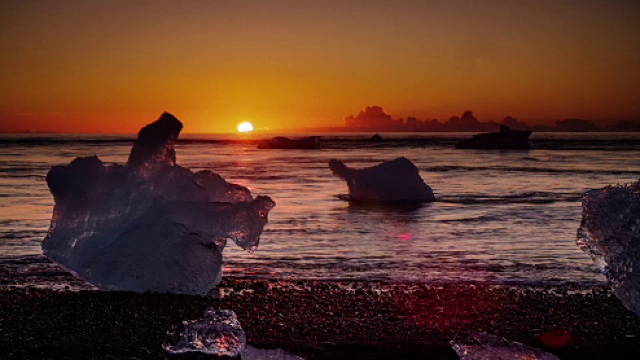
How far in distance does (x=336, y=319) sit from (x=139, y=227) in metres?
3.19

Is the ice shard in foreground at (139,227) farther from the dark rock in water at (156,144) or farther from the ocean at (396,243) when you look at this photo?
the ocean at (396,243)

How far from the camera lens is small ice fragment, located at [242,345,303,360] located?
20.9 feet

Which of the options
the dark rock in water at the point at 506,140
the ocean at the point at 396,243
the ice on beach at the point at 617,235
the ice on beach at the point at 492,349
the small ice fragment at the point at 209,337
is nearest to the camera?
the ice on beach at the point at 492,349

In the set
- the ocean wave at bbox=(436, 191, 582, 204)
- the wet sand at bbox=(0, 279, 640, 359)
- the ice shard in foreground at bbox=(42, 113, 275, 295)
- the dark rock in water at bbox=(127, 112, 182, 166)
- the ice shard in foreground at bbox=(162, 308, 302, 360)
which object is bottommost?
the ocean wave at bbox=(436, 191, 582, 204)

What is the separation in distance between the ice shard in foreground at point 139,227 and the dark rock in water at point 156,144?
0.01m

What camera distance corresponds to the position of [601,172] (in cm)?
4272

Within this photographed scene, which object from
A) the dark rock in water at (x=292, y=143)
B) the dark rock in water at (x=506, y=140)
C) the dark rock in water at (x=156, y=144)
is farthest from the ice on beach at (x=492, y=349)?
the dark rock in water at (x=292, y=143)

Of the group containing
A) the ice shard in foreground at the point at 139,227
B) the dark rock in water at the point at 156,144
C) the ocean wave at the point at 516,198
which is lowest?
the ocean wave at the point at 516,198

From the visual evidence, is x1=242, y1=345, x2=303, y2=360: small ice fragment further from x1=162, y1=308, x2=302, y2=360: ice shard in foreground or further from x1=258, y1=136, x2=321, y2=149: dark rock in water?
x1=258, y1=136, x2=321, y2=149: dark rock in water

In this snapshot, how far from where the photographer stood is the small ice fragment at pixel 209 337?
6.43m

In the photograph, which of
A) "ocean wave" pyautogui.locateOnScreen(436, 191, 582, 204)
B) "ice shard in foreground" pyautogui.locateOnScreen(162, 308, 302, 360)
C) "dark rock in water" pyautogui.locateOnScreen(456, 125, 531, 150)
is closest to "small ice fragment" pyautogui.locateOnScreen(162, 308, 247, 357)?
"ice shard in foreground" pyautogui.locateOnScreen(162, 308, 302, 360)

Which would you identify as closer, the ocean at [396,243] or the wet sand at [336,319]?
the wet sand at [336,319]

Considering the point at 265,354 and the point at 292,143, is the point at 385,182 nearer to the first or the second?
the point at 265,354

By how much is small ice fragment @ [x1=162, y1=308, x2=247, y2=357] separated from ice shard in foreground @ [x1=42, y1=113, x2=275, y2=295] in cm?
207
